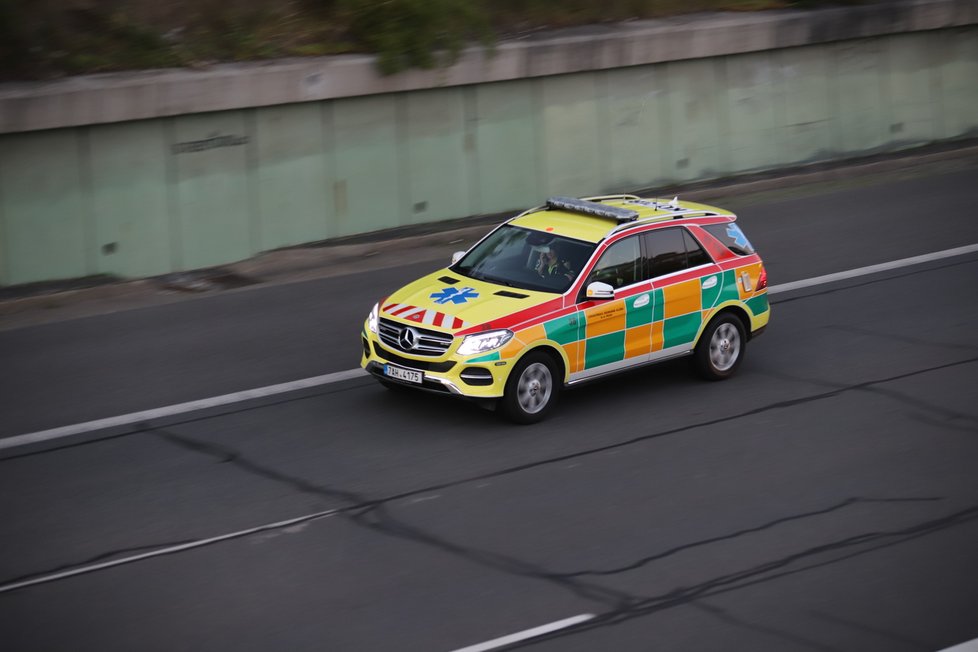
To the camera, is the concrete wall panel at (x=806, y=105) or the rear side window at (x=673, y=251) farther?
the concrete wall panel at (x=806, y=105)

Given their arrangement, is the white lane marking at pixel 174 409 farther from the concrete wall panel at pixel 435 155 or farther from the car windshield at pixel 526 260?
the concrete wall panel at pixel 435 155

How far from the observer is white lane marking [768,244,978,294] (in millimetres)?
16641

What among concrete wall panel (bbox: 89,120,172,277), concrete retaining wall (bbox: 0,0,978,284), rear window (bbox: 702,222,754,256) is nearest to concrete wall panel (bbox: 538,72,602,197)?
concrete retaining wall (bbox: 0,0,978,284)

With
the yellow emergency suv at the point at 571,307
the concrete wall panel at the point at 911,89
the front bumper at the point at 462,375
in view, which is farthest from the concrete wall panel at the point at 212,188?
the concrete wall panel at the point at 911,89

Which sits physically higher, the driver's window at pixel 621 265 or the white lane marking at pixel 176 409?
the driver's window at pixel 621 265

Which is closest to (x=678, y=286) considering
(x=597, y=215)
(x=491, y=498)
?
(x=597, y=215)

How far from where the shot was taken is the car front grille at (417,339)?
1110 centimetres

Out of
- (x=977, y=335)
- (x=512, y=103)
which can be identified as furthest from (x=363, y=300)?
(x=977, y=335)

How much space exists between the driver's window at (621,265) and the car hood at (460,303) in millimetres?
619

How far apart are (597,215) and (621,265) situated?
2.46 feet

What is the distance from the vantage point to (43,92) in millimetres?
16031

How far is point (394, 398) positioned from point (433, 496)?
2513 millimetres

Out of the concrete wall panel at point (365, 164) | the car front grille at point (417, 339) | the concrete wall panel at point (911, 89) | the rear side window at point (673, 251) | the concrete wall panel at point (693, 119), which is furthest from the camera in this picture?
the concrete wall panel at point (911, 89)

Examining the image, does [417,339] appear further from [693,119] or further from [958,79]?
[958,79]
